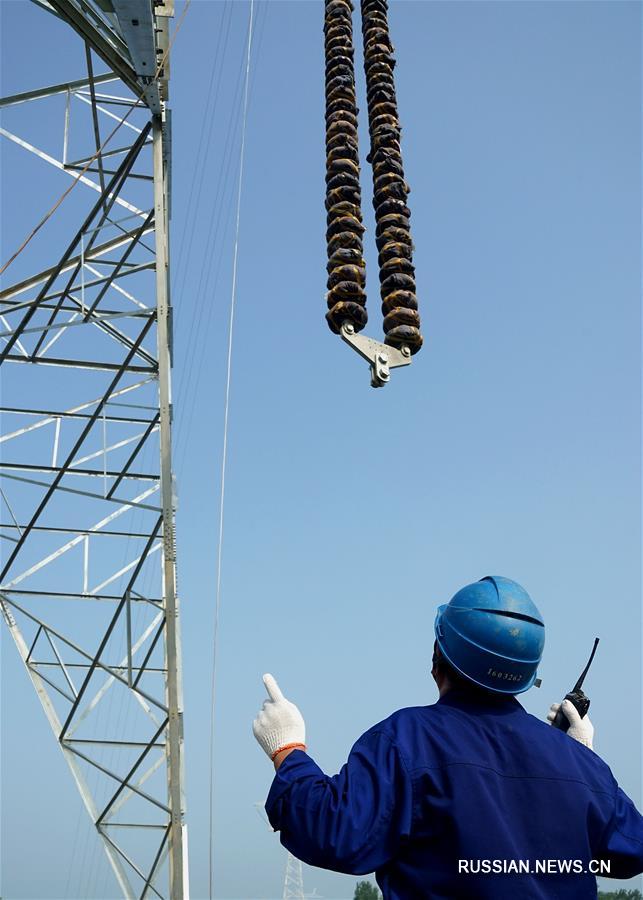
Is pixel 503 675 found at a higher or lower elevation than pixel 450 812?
higher

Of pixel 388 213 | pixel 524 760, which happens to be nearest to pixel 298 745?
Result: pixel 524 760

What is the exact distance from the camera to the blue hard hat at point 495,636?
86.6 inches

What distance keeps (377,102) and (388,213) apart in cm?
107

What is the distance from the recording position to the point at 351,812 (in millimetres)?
1879

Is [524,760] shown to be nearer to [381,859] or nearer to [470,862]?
[470,862]

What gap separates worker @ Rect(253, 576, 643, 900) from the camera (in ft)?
6.21

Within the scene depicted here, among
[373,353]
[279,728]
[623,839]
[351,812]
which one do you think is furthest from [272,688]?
[373,353]

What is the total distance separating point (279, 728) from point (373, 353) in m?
3.01

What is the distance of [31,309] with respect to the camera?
30.6ft

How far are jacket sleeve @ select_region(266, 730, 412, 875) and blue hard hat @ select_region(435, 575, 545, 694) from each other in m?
0.34
